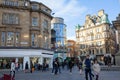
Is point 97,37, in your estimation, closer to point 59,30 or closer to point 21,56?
point 59,30

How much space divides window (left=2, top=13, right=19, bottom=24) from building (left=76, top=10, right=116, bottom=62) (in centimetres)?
4102

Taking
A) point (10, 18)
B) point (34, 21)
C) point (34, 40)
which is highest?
point (10, 18)

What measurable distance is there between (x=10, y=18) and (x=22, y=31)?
9.78 feet

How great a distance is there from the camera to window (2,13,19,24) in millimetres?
39338

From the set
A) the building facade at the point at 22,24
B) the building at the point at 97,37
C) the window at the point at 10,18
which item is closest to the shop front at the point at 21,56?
the building facade at the point at 22,24

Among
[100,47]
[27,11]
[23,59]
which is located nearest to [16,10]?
[27,11]

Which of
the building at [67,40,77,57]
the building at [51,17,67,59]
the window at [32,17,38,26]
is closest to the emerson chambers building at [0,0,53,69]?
the window at [32,17,38,26]

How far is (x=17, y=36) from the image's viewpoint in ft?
131

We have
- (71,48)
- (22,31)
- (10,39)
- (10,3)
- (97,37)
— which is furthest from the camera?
(71,48)

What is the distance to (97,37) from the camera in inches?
3194

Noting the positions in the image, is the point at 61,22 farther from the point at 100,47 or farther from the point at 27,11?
the point at 27,11

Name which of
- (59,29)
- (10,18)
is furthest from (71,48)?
(10,18)

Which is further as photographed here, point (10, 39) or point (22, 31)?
point (22, 31)

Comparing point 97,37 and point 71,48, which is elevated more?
point 97,37
